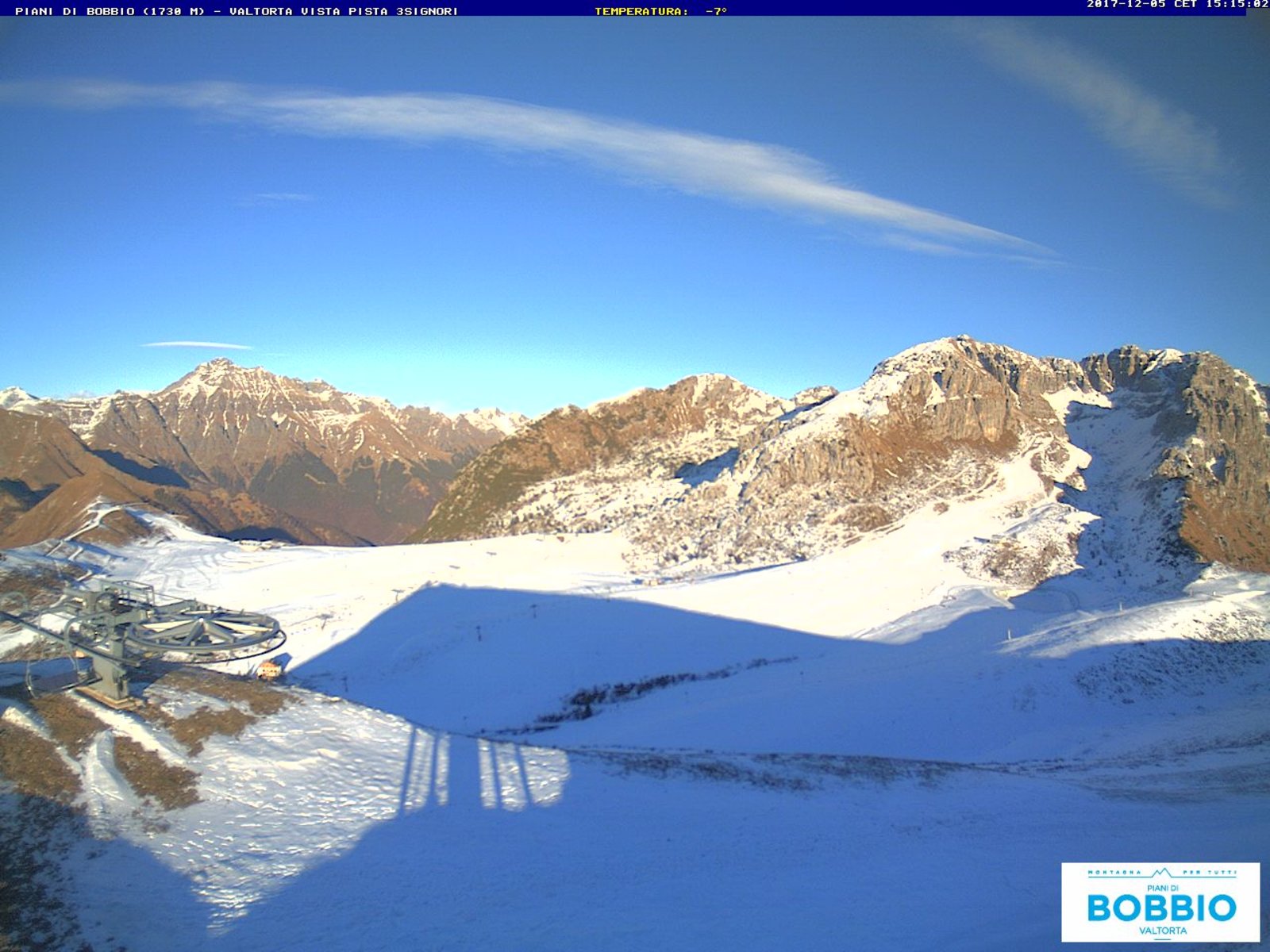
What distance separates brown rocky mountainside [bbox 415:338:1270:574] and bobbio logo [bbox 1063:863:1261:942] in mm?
39376

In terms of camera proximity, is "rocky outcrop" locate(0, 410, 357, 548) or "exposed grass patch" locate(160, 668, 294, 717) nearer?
"exposed grass patch" locate(160, 668, 294, 717)

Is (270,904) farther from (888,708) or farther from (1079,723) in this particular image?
(1079,723)

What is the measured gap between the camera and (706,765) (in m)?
20.7

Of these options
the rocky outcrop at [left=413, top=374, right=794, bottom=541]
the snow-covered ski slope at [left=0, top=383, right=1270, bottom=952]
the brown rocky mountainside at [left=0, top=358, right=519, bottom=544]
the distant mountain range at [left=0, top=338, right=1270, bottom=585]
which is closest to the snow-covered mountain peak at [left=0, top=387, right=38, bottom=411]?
the brown rocky mountainside at [left=0, top=358, right=519, bottom=544]

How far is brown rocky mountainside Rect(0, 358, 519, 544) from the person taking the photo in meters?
134

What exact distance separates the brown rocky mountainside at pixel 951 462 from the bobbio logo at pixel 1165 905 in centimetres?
3938

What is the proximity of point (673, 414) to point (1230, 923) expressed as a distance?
372 ft

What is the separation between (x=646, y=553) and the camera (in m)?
59.9

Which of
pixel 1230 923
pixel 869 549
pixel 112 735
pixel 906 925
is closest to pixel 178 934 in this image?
pixel 112 735

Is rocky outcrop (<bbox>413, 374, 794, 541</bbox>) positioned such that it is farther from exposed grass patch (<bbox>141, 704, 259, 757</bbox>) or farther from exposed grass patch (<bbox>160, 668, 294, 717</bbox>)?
exposed grass patch (<bbox>141, 704, 259, 757</bbox>)

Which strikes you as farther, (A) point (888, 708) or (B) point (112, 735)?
(A) point (888, 708)

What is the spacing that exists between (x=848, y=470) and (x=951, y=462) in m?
11.0

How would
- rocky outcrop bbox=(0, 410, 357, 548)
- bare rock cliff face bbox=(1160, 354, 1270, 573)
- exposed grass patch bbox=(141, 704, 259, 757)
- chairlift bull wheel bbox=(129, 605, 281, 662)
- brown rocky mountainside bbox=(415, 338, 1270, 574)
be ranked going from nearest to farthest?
exposed grass patch bbox=(141, 704, 259, 757), chairlift bull wheel bbox=(129, 605, 281, 662), bare rock cliff face bbox=(1160, 354, 1270, 573), brown rocky mountainside bbox=(415, 338, 1270, 574), rocky outcrop bbox=(0, 410, 357, 548)

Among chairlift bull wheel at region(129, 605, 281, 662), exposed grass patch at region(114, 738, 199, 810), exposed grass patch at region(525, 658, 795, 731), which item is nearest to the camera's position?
exposed grass patch at region(114, 738, 199, 810)
